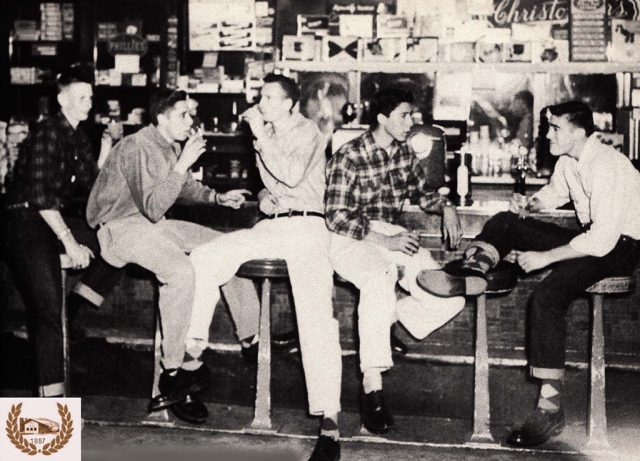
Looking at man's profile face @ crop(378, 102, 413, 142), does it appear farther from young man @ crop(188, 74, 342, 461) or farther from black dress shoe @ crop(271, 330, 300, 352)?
black dress shoe @ crop(271, 330, 300, 352)

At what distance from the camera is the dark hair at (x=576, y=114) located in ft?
10.6

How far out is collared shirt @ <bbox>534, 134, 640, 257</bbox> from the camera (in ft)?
9.98

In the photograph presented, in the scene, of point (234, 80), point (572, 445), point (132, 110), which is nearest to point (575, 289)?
point (572, 445)

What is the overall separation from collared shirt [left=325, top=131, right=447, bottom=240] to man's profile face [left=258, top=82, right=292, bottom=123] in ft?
1.02

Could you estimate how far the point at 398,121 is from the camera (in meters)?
3.39

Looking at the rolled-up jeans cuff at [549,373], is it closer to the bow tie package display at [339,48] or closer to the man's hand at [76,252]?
the man's hand at [76,252]

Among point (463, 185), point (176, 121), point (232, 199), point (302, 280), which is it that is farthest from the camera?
point (463, 185)

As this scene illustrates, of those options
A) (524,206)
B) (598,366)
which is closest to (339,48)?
(524,206)

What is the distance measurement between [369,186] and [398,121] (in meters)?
0.32

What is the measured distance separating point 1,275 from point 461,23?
3.69 m

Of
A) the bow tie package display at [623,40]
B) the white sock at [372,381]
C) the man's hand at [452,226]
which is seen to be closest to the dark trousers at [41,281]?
the white sock at [372,381]

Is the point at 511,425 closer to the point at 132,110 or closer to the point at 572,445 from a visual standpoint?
the point at 572,445

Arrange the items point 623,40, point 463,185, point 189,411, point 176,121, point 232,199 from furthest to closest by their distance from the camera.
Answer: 1. point 623,40
2. point 463,185
3. point 232,199
4. point 176,121
5. point 189,411

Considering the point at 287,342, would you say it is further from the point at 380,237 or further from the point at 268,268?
the point at 380,237
